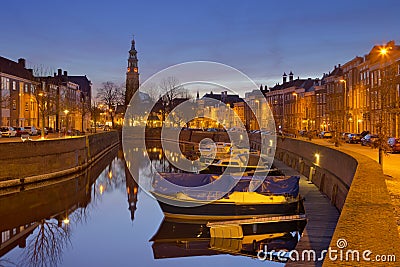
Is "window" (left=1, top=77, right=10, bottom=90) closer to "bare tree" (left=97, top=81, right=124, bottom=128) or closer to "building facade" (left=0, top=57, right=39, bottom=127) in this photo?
"building facade" (left=0, top=57, right=39, bottom=127)

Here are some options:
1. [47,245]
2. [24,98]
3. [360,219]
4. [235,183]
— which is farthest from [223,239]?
[24,98]

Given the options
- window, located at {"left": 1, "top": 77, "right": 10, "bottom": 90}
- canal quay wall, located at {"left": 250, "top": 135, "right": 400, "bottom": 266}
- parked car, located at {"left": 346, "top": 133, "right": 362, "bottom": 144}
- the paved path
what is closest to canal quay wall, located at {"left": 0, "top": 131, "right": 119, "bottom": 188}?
the paved path

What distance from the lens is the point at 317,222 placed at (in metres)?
20.2

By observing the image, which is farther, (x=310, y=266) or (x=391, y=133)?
(x=391, y=133)

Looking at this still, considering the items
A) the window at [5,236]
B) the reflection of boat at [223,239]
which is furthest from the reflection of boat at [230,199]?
the window at [5,236]

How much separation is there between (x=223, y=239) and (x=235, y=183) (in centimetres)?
509

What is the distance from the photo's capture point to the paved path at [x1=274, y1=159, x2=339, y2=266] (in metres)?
16.5

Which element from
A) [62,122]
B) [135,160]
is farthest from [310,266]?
[62,122]

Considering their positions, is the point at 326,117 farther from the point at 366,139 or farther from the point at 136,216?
the point at 136,216

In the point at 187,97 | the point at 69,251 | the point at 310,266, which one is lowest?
the point at 69,251

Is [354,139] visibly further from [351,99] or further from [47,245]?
[47,245]

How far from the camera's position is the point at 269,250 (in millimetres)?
20703

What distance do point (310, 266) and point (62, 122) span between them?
80.3 m

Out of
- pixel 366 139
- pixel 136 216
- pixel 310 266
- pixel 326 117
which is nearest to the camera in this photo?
pixel 310 266
